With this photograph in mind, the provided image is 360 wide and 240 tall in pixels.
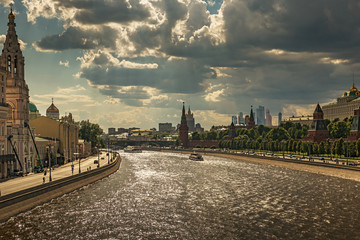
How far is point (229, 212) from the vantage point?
54.8 metres

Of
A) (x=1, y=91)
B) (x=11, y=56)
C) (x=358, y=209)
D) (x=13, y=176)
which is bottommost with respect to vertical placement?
(x=358, y=209)

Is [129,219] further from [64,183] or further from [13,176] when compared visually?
[13,176]

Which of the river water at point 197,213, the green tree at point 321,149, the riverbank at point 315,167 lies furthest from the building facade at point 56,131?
the green tree at point 321,149

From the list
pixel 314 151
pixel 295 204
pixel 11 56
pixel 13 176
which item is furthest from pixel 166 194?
pixel 314 151

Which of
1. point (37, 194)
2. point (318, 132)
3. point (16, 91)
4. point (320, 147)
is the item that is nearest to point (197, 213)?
point (37, 194)

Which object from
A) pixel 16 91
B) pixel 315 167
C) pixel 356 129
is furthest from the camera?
pixel 356 129

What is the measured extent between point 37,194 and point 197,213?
22546 millimetres

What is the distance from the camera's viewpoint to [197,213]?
54312mm

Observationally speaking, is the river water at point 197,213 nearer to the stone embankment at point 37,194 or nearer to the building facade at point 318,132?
the stone embankment at point 37,194

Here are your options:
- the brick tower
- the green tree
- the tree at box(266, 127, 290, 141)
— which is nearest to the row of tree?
the green tree

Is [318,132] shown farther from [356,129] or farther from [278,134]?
[278,134]

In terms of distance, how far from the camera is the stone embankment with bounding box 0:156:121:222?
4691 cm

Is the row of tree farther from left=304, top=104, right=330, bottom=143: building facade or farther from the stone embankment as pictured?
the stone embankment

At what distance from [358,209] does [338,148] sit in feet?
231
